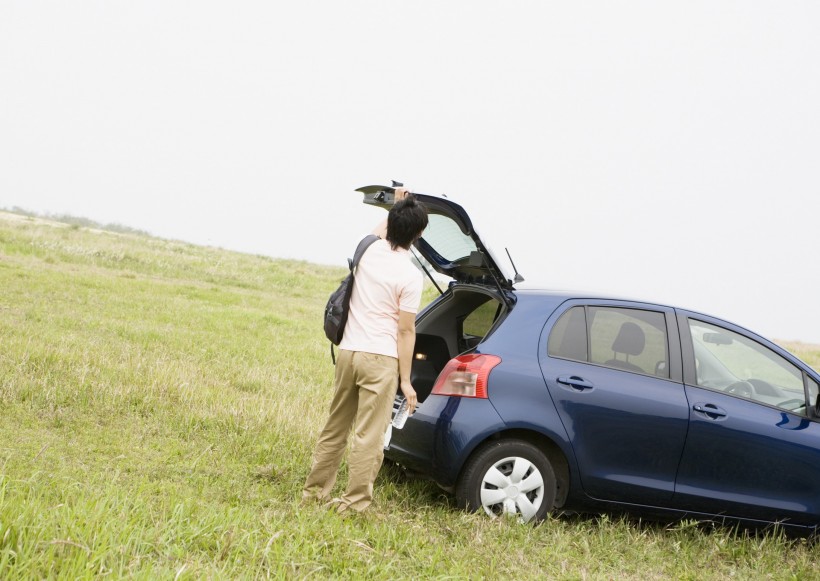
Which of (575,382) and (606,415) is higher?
(575,382)

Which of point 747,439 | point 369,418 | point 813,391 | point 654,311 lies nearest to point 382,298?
point 369,418

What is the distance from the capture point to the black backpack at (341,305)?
472 cm

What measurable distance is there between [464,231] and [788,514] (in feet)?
9.73

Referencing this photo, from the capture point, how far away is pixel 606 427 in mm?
5027

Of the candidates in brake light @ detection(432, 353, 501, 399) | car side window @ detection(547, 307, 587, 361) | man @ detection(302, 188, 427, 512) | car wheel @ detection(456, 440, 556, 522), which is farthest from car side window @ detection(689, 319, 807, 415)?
man @ detection(302, 188, 427, 512)

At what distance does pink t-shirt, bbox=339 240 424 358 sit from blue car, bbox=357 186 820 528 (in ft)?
1.46

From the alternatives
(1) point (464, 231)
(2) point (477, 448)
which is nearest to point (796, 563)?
(2) point (477, 448)

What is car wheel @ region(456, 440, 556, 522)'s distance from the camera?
4863 mm

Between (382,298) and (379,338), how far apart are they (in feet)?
0.80

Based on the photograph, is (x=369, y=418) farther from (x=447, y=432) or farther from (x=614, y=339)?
(x=614, y=339)

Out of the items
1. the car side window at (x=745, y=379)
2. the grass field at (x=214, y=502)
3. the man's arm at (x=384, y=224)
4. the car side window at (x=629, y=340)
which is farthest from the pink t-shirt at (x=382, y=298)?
the car side window at (x=745, y=379)

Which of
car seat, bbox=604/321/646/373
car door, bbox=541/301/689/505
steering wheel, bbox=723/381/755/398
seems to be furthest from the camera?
steering wheel, bbox=723/381/755/398

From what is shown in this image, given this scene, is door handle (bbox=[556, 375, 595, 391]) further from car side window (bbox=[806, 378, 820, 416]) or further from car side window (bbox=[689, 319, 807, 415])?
car side window (bbox=[806, 378, 820, 416])

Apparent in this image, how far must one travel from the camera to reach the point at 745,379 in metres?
5.66
